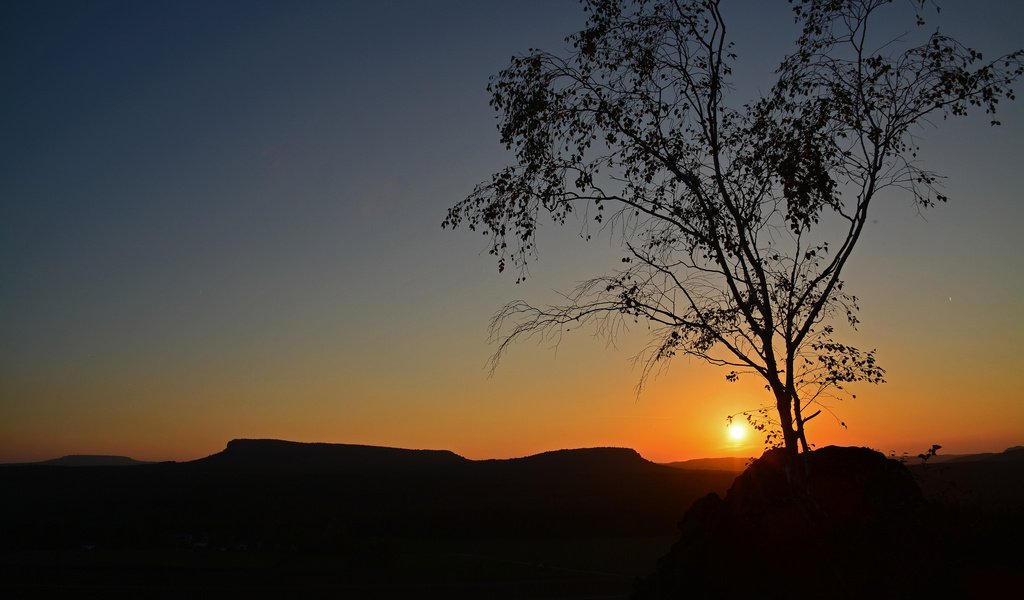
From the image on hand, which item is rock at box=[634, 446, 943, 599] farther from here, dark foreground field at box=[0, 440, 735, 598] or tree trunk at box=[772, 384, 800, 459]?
dark foreground field at box=[0, 440, 735, 598]

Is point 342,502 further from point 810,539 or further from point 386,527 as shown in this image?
point 810,539

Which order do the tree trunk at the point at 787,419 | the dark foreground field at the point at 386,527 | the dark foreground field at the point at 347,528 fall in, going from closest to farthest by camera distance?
1. the tree trunk at the point at 787,419
2. the dark foreground field at the point at 386,527
3. the dark foreground field at the point at 347,528

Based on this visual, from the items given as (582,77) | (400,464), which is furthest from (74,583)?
(400,464)

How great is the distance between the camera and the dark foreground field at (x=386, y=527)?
46.2 meters

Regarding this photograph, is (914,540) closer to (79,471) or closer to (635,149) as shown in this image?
(635,149)

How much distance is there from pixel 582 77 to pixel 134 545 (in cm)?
7724

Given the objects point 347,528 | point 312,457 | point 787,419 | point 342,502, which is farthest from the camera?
point 312,457

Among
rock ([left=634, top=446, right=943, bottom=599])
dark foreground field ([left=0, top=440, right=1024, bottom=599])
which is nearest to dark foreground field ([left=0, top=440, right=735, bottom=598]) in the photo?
dark foreground field ([left=0, top=440, right=1024, bottom=599])

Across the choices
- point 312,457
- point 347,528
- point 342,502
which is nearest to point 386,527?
point 347,528

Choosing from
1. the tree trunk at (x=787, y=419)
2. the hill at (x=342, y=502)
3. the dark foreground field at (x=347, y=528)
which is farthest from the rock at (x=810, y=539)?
the hill at (x=342, y=502)

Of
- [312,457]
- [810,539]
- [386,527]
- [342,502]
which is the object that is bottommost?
[386,527]

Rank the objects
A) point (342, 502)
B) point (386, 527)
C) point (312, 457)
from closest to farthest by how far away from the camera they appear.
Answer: point (386, 527), point (342, 502), point (312, 457)

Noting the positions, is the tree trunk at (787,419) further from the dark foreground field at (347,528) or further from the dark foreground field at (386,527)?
the dark foreground field at (347,528)

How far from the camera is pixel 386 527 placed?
95000 millimetres
